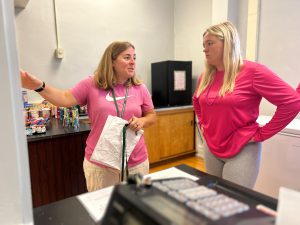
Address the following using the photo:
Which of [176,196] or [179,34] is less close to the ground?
[179,34]

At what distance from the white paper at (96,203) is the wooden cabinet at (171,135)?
2326mm

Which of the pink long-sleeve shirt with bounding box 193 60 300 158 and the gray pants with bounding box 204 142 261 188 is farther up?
the pink long-sleeve shirt with bounding box 193 60 300 158

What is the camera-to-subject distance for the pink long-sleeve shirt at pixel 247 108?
1354 mm

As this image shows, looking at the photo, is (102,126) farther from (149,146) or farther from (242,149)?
(149,146)

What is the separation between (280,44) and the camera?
2.38 meters

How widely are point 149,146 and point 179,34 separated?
191 centimetres

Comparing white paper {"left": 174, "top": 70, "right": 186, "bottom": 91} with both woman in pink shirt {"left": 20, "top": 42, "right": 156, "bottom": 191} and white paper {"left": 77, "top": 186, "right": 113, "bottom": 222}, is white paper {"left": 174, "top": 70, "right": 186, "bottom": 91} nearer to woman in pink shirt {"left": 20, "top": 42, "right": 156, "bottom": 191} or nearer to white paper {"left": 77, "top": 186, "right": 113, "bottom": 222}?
woman in pink shirt {"left": 20, "top": 42, "right": 156, "bottom": 191}

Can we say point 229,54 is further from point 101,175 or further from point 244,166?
point 101,175

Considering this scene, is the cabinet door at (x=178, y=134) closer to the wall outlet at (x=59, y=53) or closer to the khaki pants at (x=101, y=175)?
the wall outlet at (x=59, y=53)

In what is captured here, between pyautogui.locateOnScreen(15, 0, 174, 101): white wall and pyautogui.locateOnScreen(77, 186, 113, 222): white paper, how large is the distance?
7.76ft

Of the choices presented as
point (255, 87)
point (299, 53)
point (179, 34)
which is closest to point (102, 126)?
point (255, 87)

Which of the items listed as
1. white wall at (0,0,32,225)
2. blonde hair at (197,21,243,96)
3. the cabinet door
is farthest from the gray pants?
the cabinet door

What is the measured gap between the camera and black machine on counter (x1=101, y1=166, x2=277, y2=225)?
47 cm

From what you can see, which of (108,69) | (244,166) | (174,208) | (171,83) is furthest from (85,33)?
(174,208)
